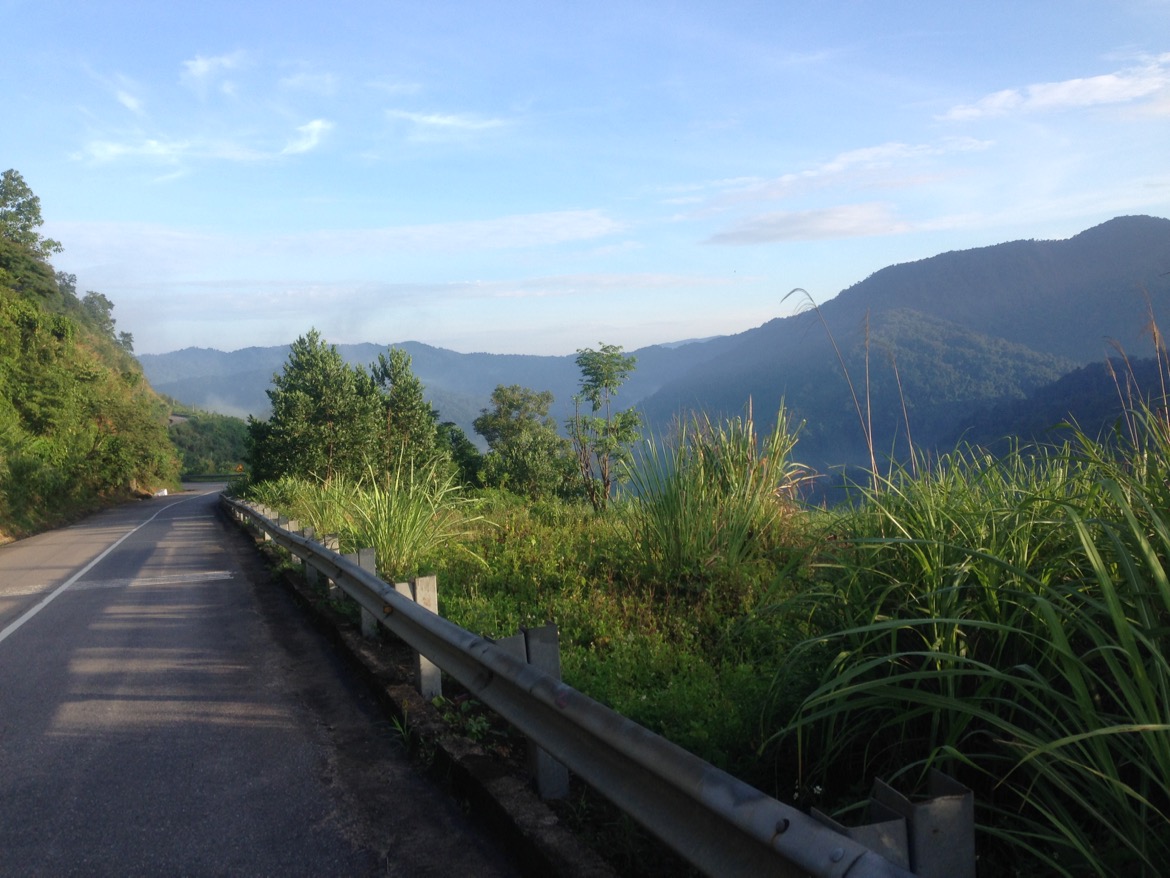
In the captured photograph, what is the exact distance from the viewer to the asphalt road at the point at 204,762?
11.6 ft

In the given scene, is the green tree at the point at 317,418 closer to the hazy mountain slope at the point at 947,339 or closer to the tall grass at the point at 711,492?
the hazy mountain slope at the point at 947,339

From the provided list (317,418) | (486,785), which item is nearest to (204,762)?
(486,785)

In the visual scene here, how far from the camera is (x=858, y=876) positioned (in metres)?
1.86

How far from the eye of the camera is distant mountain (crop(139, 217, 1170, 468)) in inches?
295

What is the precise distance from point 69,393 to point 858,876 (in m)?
47.5

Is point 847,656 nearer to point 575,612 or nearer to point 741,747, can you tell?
point 741,747

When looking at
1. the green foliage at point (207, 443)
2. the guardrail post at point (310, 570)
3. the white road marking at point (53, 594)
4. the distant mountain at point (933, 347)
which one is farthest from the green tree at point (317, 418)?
the green foliage at point (207, 443)

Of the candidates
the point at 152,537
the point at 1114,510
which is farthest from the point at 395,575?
the point at 152,537

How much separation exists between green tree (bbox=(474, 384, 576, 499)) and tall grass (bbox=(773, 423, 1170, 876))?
570 inches

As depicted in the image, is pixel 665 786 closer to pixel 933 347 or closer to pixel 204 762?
pixel 204 762

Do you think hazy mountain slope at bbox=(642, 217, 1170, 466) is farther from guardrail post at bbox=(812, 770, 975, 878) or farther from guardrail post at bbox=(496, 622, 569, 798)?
guardrail post at bbox=(812, 770, 975, 878)

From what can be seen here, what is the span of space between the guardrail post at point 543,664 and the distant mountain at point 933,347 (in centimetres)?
252

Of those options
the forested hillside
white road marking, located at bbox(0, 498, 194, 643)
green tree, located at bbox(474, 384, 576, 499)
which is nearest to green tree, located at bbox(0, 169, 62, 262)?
the forested hillside

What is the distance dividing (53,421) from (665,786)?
150ft
